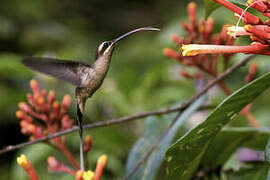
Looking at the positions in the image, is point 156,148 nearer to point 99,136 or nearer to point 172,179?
point 172,179

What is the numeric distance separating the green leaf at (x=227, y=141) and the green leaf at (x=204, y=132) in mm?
458

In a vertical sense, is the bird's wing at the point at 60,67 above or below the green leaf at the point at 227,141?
above

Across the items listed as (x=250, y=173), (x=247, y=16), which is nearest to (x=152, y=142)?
(x=250, y=173)

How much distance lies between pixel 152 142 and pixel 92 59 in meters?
2.97

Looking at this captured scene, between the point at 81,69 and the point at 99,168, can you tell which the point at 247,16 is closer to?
the point at 99,168

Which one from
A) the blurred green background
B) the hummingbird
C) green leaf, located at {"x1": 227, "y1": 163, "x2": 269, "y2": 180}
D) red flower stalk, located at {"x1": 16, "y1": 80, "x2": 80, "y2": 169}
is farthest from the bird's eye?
the blurred green background

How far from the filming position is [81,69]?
6.03 ft

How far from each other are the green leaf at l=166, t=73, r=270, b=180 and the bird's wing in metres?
0.66

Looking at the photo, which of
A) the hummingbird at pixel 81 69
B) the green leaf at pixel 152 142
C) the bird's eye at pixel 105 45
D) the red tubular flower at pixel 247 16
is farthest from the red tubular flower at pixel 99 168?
the red tubular flower at pixel 247 16

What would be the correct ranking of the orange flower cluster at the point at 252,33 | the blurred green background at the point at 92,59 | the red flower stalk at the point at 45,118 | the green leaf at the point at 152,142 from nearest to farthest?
the orange flower cluster at the point at 252,33, the green leaf at the point at 152,142, the red flower stalk at the point at 45,118, the blurred green background at the point at 92,59

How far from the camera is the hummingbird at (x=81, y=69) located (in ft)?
5.63

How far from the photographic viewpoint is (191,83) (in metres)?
3.29

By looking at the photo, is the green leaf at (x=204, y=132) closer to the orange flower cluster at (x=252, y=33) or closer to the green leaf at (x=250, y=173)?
the orange flower cluster at (x=252, y=33)

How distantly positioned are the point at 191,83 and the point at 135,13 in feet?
9.84
